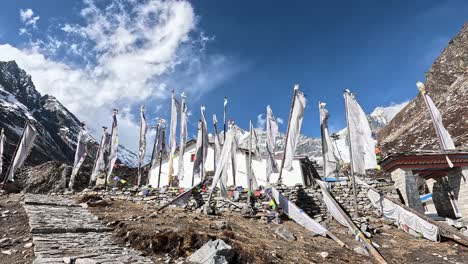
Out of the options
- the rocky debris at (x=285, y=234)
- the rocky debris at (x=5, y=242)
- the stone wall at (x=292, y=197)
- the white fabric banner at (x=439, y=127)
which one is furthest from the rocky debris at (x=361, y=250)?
the rocky debris at (x=5, y=242)

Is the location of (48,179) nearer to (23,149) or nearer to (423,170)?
(23,149)

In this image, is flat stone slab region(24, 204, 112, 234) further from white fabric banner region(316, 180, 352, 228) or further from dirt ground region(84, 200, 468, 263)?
white fabric banner region(316, 180, 352, 228)

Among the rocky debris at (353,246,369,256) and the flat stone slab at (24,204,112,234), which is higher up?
the flat stone slab at (24,204,112,234)

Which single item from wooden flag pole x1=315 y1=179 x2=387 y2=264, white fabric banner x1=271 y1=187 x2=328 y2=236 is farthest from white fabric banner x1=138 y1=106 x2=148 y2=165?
wooden flag pole x1=315 y1=179 x2=387 y2=264

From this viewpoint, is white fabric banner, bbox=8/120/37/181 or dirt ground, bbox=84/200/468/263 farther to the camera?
white fabric banner, bbox=8/120/37/181

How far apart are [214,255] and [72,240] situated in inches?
184

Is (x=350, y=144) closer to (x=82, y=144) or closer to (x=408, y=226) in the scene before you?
(x=408, y=226)

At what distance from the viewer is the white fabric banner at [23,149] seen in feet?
70.2

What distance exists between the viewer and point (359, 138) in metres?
17.3

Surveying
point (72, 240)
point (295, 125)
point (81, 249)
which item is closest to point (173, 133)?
point (295, 125)

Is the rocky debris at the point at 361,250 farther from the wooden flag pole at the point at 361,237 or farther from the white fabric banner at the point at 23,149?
the white fabric banner at the point at 23,149

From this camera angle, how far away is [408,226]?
16484mm

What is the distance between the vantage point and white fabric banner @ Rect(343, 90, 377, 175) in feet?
54.6

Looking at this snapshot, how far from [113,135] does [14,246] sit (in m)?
16.1
